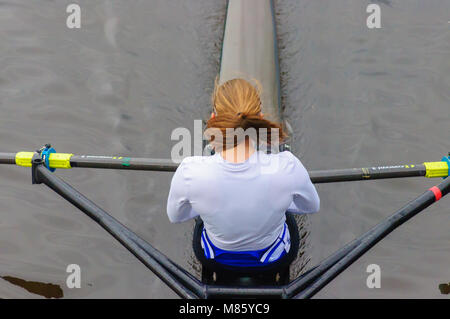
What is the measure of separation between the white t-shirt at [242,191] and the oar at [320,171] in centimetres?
79

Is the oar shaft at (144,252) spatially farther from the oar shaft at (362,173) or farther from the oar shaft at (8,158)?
the oar shaft at (362,173)

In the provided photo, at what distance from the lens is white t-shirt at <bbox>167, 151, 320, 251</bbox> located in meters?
1.88

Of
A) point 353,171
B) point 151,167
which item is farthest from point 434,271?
point 151,167

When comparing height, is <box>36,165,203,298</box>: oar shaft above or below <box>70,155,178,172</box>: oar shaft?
below

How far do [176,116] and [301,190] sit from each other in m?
2.35

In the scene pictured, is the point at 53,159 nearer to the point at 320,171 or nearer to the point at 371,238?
the point at 320,171

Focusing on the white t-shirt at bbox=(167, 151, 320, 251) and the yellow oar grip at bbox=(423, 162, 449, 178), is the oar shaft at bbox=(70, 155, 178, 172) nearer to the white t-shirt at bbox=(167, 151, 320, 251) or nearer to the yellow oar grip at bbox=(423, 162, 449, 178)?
the white t-shirt at bbox=(167, 151, 320, 251)

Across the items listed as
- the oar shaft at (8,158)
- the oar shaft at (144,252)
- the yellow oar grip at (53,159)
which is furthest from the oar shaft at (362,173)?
the oar shaft at (8,158)

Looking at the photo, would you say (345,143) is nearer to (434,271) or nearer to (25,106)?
(434,271)

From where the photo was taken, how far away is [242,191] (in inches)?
74.7

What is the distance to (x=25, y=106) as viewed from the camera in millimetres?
4410

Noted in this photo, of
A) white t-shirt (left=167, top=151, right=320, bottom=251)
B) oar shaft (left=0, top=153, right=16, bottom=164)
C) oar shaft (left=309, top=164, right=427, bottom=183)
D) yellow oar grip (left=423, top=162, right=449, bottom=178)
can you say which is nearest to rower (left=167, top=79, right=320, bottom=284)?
white t-shirt (left=167, top=151, right=320, bottom=251)

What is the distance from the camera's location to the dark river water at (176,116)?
3258 millimetres

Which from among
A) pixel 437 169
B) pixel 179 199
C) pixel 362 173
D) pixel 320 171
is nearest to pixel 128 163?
pixel 179 199
